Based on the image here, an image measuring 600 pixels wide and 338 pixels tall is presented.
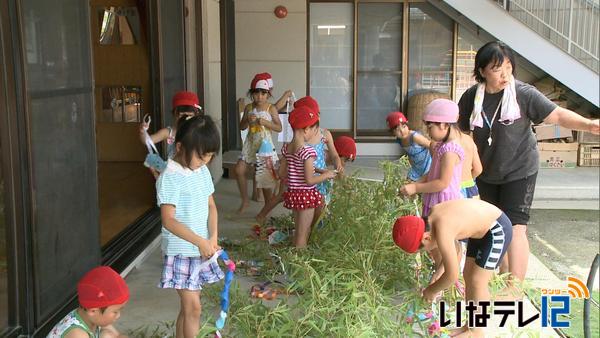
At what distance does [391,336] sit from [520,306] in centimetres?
108

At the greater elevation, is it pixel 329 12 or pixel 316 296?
pixel 329 12

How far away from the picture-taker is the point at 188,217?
3.14 m

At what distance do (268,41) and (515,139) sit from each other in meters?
6.87

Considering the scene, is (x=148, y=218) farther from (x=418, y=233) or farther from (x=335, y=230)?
(x=418, y=233)

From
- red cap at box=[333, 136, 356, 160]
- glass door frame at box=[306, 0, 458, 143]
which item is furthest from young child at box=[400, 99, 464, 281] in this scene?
glass door frame at box=[306, 0, 458, 143]

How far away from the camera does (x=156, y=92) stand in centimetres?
579

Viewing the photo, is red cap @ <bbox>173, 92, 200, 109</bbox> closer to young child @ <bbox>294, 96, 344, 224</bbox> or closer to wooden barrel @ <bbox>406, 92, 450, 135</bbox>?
young child @ <bbox>294, 96, 344, 224</bbox>

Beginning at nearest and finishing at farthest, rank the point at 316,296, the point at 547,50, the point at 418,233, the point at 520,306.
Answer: the point at 418,233, the point at 316,296, the point at 520,306, the point at 547,50

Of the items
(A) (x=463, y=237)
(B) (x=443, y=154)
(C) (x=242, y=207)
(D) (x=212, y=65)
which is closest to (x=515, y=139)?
(B) (x=443, y=154)

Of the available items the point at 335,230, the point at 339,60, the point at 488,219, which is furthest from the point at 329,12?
the point at 488,219

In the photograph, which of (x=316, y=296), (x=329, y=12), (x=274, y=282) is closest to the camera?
(x=316, y=296)

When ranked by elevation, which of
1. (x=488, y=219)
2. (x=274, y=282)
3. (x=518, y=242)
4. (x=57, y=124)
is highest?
(x=57, y=124)

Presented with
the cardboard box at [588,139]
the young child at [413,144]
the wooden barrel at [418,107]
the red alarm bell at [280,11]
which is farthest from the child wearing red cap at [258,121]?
the cardboard box at [588,139]

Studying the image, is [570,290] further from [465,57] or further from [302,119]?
[465,57]
